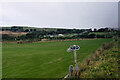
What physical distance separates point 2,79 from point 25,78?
4.63ft

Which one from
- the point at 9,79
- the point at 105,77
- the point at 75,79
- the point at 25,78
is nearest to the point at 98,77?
the point at 105,77

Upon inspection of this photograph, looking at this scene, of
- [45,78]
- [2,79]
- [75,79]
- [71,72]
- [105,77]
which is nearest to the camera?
[105,77]

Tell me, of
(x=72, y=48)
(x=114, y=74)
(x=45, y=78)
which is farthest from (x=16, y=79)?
(x=114, y=74)

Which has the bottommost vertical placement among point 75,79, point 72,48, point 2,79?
point 2,79

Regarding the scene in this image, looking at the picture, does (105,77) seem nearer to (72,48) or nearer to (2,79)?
(72,48)

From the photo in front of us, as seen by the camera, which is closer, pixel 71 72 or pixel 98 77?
pixel 98 77

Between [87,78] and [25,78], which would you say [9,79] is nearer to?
[25,78]

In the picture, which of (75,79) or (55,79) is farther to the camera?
(55,79)

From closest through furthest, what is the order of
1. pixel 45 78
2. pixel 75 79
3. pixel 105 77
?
pixel 105 77 → pixel 75 79 → pixel 45 78

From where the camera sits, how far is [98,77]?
543 centimetres

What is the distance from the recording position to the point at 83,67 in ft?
24.1

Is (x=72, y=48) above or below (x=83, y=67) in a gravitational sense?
above

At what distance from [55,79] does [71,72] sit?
983 mm

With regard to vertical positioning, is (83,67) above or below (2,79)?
above
